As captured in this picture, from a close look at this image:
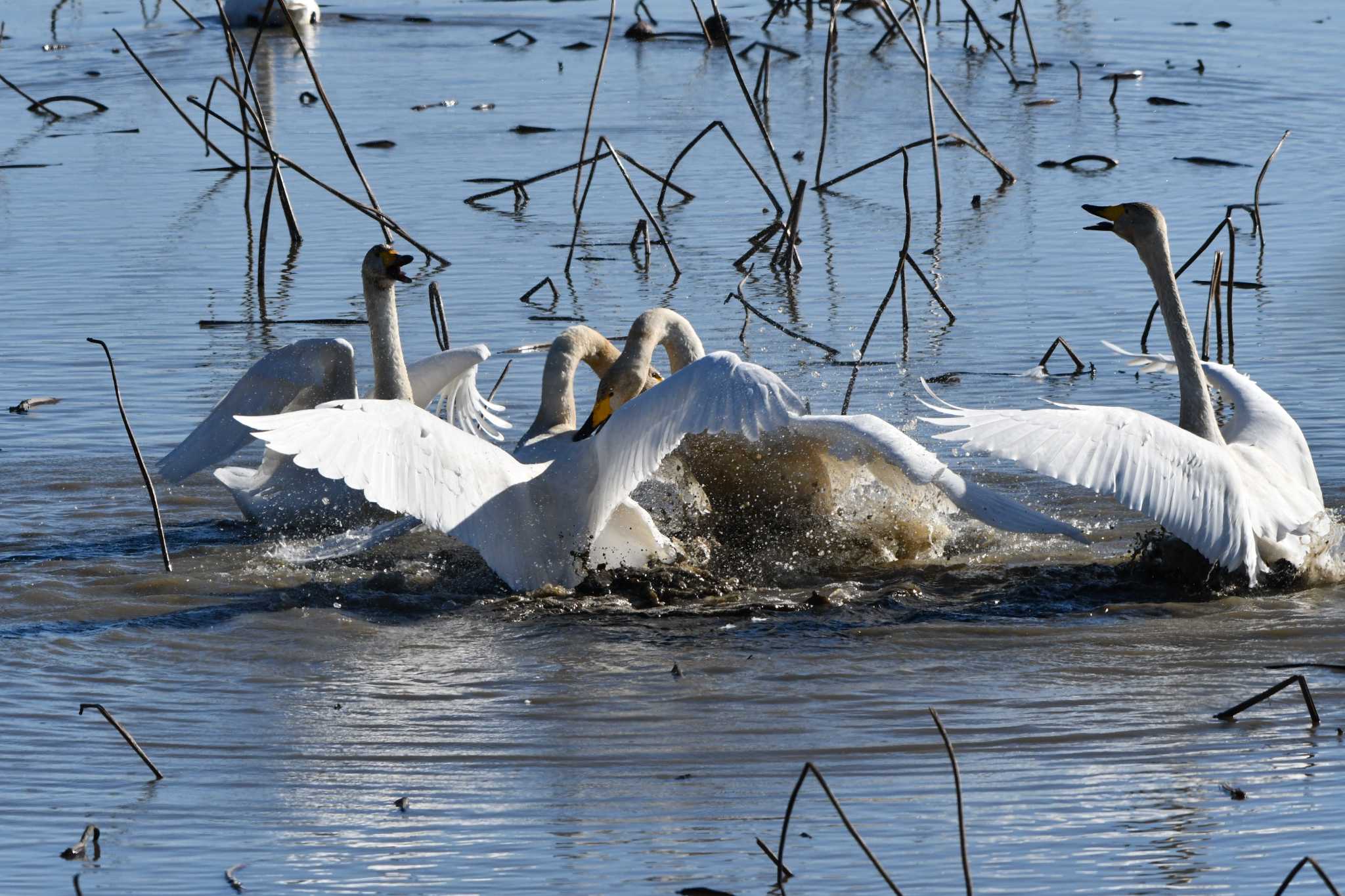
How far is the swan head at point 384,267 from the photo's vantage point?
28.5 ft

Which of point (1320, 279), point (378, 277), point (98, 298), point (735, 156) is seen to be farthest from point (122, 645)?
point (735, 156)

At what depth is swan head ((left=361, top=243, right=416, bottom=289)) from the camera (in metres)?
8.68

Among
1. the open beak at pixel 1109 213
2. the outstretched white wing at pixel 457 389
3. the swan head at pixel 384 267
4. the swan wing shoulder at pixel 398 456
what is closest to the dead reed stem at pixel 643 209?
the outstretched white wing at pixel 457 389

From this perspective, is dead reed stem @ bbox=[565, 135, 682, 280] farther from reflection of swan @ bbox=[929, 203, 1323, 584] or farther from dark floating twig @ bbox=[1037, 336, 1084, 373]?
reflection of swan @ bbox=[929, 203, 1323, 584]

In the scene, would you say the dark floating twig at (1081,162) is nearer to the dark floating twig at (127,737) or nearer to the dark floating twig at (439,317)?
the dark floating twig at (439,317)

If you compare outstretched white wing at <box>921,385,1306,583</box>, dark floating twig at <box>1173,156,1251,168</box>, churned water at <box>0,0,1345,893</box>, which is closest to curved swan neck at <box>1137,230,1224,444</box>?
outstretched white wing at <box>921,385,1306,583</box>

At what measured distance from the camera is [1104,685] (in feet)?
20.2

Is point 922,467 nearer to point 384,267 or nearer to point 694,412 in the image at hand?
point 694,412

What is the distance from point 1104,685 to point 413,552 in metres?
3.23

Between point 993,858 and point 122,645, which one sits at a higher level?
point 993,858

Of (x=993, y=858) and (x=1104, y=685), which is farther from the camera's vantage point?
(x=1104, y=685)

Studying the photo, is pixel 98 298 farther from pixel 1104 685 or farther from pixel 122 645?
pixel 1104 685

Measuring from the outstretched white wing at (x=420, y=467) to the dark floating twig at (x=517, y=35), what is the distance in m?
16.4

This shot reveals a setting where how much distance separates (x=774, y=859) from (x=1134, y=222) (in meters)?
4.44
